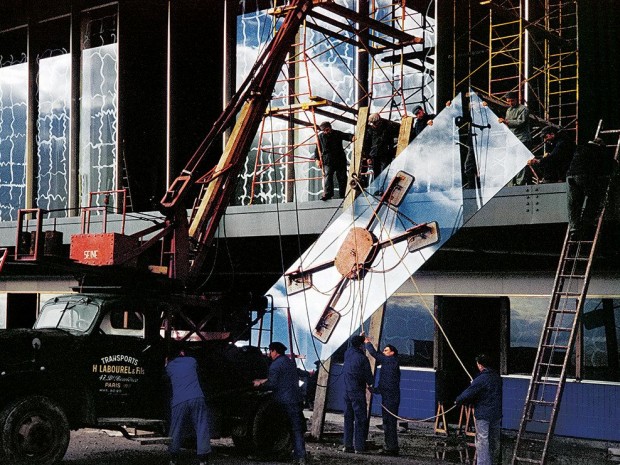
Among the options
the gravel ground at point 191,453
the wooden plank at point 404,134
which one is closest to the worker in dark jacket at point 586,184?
the wooden plank at point 404,134

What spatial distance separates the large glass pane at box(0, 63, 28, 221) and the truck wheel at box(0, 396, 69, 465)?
17.2 m

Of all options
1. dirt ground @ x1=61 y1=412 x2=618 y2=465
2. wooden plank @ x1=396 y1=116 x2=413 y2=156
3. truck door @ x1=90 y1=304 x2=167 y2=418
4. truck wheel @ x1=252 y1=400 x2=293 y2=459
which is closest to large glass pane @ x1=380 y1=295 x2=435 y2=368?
dirt ground @ x1=61 y1=412 x2=618 y2=465

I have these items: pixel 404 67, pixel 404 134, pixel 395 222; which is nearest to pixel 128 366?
pixel 395 222

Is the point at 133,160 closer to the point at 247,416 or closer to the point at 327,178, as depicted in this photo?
the point at 327,178

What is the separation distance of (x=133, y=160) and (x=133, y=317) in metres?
13.6

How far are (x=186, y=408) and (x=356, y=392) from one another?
140 inches

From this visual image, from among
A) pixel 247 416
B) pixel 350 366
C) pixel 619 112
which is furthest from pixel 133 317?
pixel 619 112

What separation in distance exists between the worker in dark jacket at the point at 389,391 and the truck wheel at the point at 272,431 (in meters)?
1.68

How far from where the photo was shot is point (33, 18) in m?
Result: 29.3

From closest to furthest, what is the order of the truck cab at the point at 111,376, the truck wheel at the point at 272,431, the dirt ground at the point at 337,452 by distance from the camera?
1. the truck cab at the point at 111,376
2. the dirt ground at the point at 337,452
3. the truck wheel at the point at 272,431

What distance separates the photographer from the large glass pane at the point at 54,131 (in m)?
28.8

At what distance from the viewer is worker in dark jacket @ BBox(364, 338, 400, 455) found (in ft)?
53.5

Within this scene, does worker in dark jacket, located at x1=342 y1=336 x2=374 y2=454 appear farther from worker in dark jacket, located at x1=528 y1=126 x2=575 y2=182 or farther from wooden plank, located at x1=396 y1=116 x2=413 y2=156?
worker in dark jacket, located at x1=528 y1=126 x2=575 y2=182

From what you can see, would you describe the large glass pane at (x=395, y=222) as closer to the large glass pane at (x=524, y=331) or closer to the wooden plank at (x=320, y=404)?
the wooden plank at (x=320, y=404)
